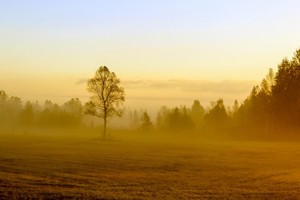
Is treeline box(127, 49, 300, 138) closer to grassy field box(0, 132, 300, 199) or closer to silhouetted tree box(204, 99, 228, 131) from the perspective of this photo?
silhouetted tree box(204, 99, 228, 131)

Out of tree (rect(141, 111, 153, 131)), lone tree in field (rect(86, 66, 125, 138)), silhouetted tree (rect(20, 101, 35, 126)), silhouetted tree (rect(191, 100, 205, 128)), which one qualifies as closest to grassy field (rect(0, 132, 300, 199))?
lone tree in field (rect(86, 66, 125, 138))

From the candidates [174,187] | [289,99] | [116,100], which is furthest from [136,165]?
[289,99]

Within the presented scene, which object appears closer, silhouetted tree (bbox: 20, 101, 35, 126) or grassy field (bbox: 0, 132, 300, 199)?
grassy field (bbox: 0, 132, 300, 199)

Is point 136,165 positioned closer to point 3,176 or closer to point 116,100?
point 3,176

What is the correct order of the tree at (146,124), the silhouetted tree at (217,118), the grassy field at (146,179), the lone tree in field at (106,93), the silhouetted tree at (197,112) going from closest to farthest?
the grassy field at (146,179) < the lone tree in field at (106,93) < the silhouetted tree at (217,118) < the tree at (146,124) < the silhouetted tree at (197,112)

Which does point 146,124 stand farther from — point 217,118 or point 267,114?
point 267,114

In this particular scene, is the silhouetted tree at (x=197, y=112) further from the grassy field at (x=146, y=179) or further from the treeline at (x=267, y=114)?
the grassy field at (x=146, y=179)

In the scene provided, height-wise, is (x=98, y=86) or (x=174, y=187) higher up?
(x=98, y=86)

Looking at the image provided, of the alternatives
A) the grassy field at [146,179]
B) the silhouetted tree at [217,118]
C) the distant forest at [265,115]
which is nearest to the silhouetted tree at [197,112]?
the distant forest at [265,115]

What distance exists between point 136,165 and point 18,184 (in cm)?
1426

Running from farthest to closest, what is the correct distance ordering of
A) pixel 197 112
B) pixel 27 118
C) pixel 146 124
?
pixel 197 112, pixel 27 118, pixel 146 124

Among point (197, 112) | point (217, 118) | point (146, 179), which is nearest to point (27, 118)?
point (197, 112)

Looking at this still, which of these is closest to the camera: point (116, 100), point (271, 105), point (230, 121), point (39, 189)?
point (39, 189)

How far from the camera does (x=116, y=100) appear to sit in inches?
3438
